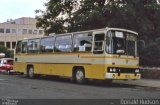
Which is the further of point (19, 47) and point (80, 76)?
point (19, 47)

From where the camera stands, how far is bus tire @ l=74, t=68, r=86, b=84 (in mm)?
26203

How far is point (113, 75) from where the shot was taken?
80.1ft

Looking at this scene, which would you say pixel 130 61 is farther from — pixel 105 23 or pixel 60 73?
pixel 105 23

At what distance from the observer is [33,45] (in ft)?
105

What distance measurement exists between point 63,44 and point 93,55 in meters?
3.44

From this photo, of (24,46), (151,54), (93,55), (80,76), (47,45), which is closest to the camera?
(93,55)

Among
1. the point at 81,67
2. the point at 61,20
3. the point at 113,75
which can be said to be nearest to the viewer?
the point at 113,75

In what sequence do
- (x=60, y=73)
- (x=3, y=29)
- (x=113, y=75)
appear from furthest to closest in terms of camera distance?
1. (x=3, y=29)
2. (x=60, y=73)
3. (x=113, y=75)

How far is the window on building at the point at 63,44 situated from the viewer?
27.4 m

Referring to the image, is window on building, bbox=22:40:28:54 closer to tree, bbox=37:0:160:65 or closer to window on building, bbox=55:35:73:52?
tree, bbox=37:0:160:65

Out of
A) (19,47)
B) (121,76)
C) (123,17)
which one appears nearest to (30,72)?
(19,47)

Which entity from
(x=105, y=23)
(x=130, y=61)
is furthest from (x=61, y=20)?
(x=130, y=61)

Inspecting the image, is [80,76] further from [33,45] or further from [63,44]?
[33,45]

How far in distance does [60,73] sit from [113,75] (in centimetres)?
486
